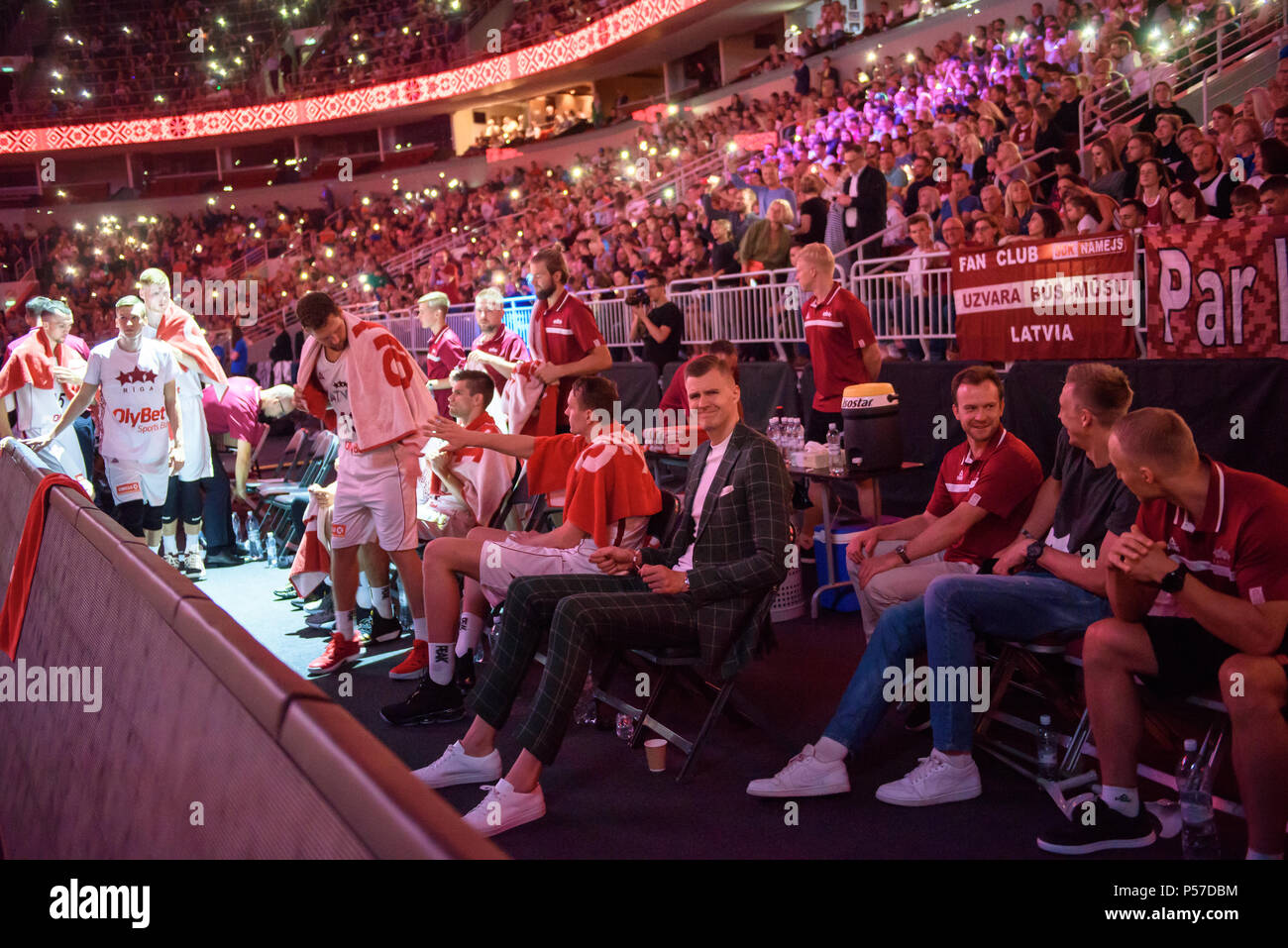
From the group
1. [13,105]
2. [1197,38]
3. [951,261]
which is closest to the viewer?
[951,261]

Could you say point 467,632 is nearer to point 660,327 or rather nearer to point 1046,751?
point 1046,751

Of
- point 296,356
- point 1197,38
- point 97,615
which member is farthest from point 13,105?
point 97,615

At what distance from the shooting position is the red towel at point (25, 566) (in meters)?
3.85

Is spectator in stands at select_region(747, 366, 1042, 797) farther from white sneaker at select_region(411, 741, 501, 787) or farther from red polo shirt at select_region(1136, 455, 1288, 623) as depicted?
white sneaker at select_region(411, 741, 501, 787)

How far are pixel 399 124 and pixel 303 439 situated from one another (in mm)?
27439

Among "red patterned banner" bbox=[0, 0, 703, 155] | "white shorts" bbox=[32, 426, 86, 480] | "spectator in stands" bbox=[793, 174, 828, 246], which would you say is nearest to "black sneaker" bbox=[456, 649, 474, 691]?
"white shorts" bbox=[32, 426, 86, 480]

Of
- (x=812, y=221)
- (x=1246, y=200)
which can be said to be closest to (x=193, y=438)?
(x=812, y=221)

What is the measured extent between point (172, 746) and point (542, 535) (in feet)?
8.36

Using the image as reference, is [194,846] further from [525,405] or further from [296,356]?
[296,356]

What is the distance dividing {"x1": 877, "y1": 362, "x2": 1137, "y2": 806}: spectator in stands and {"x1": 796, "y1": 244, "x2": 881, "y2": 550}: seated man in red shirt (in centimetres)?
262

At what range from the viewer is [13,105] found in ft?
110

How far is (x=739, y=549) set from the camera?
3.96 m

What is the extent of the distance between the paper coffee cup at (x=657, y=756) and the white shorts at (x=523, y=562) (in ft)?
2.31

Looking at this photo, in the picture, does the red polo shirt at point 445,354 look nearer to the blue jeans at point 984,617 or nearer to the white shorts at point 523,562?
the white shorts at point 523,562
